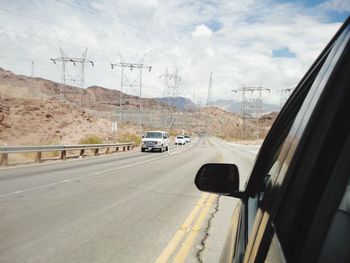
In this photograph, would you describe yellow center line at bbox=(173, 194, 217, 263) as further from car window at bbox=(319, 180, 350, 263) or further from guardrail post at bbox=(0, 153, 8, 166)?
guardrail post at bbox=(0, 153, 8, 166)

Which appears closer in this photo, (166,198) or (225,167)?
(225,167)

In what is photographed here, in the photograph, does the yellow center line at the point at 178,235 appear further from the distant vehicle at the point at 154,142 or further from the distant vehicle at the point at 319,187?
the distant vehicle at the point at 154,142

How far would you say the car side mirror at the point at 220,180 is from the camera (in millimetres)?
2734

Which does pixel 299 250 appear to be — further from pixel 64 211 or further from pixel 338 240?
pixel 64 211

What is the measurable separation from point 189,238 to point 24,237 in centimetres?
246

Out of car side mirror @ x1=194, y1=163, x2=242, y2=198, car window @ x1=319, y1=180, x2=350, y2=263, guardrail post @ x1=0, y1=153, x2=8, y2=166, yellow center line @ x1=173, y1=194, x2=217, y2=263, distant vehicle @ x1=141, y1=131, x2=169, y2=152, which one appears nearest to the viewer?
car window @ x1=319, y1=180, x2=350, y2=263

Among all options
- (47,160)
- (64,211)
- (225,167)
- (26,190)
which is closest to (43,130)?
(47,160)

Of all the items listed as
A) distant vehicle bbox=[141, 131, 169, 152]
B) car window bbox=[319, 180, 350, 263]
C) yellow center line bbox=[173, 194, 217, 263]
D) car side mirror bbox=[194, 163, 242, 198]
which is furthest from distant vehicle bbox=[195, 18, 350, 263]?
distant vehicle bbox=[141, 131, 169, 152]

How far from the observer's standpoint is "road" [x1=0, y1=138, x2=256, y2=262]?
4949mm

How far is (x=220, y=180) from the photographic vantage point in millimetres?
2799

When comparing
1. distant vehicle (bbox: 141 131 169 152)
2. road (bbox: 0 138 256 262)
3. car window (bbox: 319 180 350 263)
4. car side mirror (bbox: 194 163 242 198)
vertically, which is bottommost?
distant vehicle (bbox: 141 131 169 152)

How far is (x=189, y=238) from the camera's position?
577 cm

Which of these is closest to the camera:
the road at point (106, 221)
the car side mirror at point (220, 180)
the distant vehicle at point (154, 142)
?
the car side mirror at point (220, 180)

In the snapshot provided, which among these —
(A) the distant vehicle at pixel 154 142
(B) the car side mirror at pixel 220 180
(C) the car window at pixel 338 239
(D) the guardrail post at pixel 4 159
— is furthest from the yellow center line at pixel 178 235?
(A) the distant vehicle at pixel 154 142
